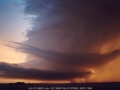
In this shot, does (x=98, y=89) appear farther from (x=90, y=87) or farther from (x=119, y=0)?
(x=119, y=0)

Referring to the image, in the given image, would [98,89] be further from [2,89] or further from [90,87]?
[2,89]

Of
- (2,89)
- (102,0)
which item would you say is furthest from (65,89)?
(102,0)

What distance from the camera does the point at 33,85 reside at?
5.01 m

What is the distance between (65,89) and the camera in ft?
15.8

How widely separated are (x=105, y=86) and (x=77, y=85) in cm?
56

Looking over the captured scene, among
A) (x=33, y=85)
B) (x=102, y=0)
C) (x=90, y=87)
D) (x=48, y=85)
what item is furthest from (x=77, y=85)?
(x=102, y=0)

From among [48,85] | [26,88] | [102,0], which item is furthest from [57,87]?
[102,0]

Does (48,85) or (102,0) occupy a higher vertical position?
(102,0)

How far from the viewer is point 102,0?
16.9ft

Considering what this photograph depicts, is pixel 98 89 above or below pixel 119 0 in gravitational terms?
below

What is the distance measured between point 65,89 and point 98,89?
643 millimetres

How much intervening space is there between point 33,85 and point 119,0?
2.51m

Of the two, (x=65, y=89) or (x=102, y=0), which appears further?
(x=102, y=0)

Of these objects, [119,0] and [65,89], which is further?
[119,0]
